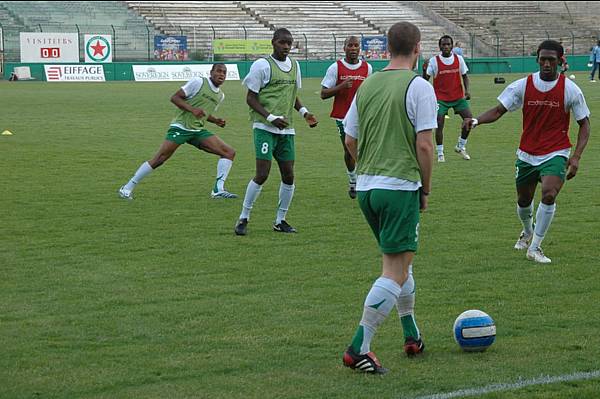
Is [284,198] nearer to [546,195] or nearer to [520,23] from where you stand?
[546,195]

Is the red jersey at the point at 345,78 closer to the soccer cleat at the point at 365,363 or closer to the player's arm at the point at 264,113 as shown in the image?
the player's arm at the point at 264,113

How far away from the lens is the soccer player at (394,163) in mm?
5945

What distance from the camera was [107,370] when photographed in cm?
609

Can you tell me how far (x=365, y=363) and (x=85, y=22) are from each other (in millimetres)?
55142

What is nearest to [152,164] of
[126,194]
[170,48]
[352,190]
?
[126,194]

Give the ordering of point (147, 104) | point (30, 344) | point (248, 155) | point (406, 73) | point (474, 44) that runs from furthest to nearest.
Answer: point (474, 44), point (147, 104), point (248, 155), point (30, 344), point (406, 73)

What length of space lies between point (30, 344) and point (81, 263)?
9.08 feet

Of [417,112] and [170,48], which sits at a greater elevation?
[417,112]

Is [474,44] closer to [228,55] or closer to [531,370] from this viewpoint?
[228,55]

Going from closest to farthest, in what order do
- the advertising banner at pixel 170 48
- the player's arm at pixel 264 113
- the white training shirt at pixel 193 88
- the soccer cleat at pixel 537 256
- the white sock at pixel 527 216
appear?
the soccer cleat at pixel 537 256 → the white sock at pixel 527 216 → the player's arm at pixel 264 113 → the white training shirt at pixel 193 88 → the advertising banner at pixel 170 48

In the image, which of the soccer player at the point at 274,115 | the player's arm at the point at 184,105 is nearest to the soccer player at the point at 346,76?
the player's arm at the point at 184,105

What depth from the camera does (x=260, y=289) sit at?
8289mm

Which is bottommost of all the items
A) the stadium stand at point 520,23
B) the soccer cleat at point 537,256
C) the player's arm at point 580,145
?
the stadium stand at point 520,23

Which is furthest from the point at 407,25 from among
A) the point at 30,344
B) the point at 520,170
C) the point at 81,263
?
the point at 81,263
